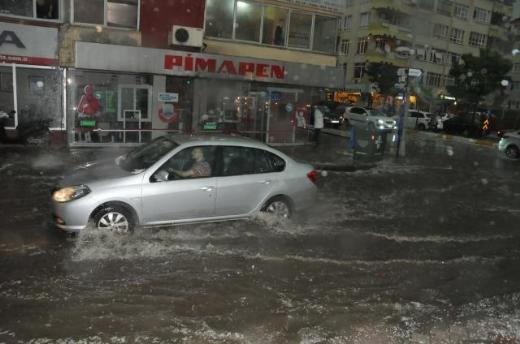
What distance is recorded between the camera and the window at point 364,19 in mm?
52394

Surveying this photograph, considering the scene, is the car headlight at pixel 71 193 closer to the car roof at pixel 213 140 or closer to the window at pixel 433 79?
the car roof at pixel 213 140

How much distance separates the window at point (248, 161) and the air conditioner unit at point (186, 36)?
10.2 metres

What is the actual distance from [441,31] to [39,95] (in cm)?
5251

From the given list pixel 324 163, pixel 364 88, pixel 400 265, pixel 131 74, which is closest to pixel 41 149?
pixel 131 74

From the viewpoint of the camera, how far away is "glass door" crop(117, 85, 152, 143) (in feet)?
54.9

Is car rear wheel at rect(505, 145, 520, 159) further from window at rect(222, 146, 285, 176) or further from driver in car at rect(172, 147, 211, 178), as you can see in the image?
driver in car at rect(172, 147, 211, 178)

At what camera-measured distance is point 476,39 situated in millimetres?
61656

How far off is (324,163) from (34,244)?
35.0ft

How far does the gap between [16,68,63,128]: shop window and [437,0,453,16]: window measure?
160 feet

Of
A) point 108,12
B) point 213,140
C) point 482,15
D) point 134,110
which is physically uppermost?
point 482,15

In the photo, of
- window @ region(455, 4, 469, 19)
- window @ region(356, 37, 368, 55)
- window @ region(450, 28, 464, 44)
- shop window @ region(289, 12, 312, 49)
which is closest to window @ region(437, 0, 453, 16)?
window @ region(455, 4, 469, 19)

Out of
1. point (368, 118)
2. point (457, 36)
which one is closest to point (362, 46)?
point (457, 36)

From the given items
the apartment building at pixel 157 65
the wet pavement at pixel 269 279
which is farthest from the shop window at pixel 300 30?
the wet pavement at pixel 269 279

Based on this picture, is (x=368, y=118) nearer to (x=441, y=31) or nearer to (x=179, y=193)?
(x=179, y=193)
